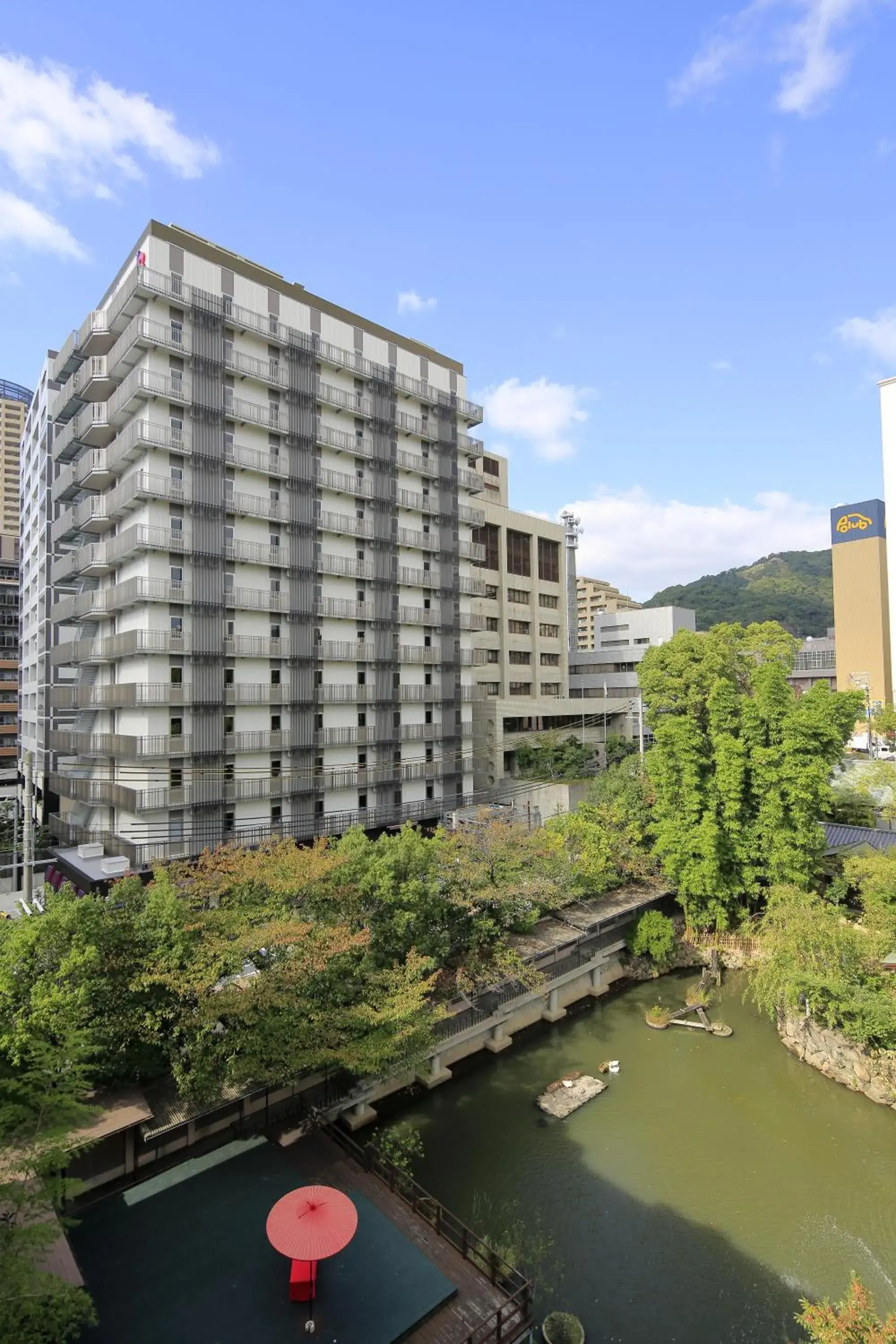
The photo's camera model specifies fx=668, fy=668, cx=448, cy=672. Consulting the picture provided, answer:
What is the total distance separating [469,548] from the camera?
143 ft

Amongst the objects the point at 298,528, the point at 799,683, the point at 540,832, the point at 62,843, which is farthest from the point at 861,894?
the point at 799,683

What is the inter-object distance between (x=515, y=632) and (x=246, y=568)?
2666 centimetres

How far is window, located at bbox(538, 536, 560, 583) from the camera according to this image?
5691cm

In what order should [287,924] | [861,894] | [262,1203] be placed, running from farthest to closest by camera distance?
[861,894] < [287,924] < [262,1203]

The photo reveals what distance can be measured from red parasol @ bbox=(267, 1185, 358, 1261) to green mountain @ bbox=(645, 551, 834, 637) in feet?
388

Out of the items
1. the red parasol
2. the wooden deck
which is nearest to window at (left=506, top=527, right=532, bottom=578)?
the wooden deck

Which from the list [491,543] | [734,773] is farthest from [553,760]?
[734,773]

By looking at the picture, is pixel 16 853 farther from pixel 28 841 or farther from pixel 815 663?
pixel 815 663

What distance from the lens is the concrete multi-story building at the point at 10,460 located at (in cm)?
11931

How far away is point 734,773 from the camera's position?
27219 millimetres

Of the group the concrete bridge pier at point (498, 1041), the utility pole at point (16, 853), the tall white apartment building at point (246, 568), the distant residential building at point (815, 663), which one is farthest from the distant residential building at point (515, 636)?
the distant residential building at point (815, 663)

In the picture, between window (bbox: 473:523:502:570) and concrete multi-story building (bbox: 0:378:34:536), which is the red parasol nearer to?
window (bbox: 473:523:502:570)

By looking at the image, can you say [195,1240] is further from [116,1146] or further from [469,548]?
[469,548]

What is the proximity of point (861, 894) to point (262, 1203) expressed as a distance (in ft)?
77.9
